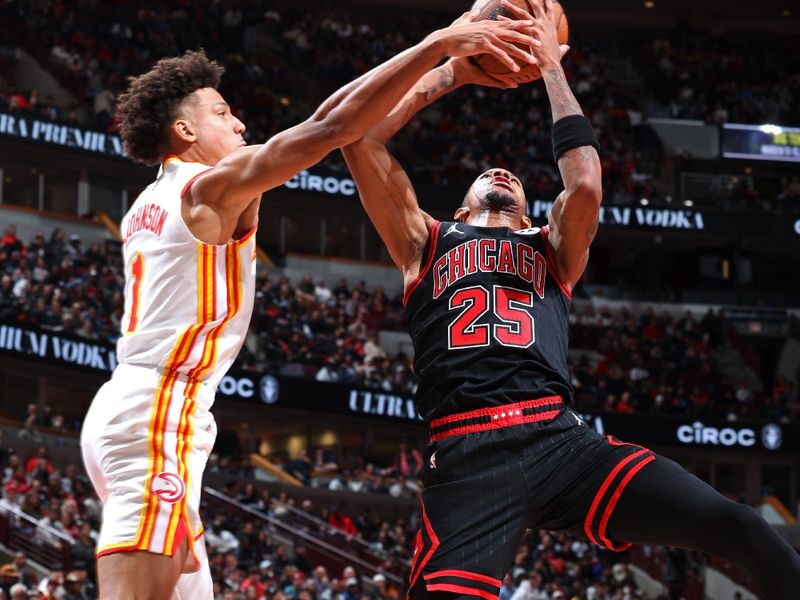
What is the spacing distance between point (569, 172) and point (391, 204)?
80 cm

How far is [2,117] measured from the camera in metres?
25.3

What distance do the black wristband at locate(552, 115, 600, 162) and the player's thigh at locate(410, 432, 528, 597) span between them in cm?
126

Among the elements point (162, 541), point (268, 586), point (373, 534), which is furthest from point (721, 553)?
point (373, 534)

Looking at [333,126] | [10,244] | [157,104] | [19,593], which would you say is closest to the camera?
[333,126]

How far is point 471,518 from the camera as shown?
4492 mm

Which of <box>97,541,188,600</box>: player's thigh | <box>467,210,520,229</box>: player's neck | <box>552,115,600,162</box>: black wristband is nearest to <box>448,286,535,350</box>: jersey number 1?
<box>467,210,520,229</box>: player's neck

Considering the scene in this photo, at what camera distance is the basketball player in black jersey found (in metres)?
4.38

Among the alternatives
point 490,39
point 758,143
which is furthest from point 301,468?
point 490,39

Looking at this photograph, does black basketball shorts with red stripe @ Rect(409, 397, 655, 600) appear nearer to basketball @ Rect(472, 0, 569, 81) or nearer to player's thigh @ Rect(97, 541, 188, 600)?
player's thigh @ Rect(97, 541, 188, 600)

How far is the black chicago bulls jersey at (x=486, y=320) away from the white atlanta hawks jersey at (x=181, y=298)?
0.91m

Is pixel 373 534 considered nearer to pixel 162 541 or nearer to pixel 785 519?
pixel 785 519

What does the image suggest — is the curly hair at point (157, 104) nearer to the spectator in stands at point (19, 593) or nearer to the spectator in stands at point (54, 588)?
the spectator in stands at point (19, 593)

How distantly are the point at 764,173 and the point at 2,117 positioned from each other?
2182 cm

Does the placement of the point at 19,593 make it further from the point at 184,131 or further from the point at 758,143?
the point at 758,143
